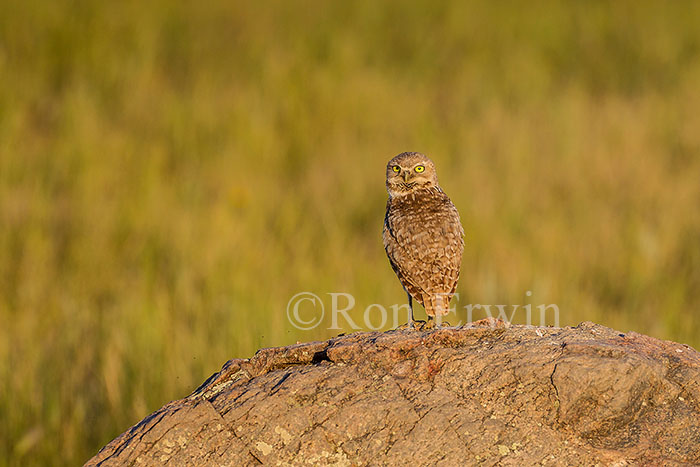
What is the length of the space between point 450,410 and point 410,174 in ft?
4.75

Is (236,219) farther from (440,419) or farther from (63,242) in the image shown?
(440,419)

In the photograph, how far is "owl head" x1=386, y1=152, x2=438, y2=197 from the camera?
4148mm

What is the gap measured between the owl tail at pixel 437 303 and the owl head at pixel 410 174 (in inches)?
18.9

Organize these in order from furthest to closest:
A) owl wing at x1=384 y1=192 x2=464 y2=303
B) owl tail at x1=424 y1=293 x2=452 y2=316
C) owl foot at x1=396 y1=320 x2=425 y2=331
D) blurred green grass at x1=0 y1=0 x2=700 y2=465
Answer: blurred green grass at x1=0 y1=0 x2=700 y2=465, owl tail at x1=424 y1=293 x2=452 y2=316, owl wing at x1=384 y1=192 x2=464 y2=303, owl foot at x1=396 y1=320 x2=425 y2=331

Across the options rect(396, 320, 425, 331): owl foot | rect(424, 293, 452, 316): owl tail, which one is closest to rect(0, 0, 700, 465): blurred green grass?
rect(424, 293, 452, 316): owl tail

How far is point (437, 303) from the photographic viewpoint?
406 cm

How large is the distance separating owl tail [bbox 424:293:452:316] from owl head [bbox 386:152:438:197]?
480 millimetres

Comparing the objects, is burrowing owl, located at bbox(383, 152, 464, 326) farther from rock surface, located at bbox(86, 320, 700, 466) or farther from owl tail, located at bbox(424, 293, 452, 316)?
rock surface, located at bbox(86, 320, 700, 466)

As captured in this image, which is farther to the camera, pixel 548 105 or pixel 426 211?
pixel 548 105

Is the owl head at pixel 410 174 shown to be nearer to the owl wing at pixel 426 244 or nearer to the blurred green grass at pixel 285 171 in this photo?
the owl wing at pixel 426 244

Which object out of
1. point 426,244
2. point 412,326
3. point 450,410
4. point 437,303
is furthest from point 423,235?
point 450,410

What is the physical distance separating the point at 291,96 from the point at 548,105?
9.66 feet

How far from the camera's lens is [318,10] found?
12.9 meters

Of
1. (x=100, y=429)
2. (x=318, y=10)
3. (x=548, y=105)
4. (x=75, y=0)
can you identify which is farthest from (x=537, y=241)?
(x=75, y=0)
